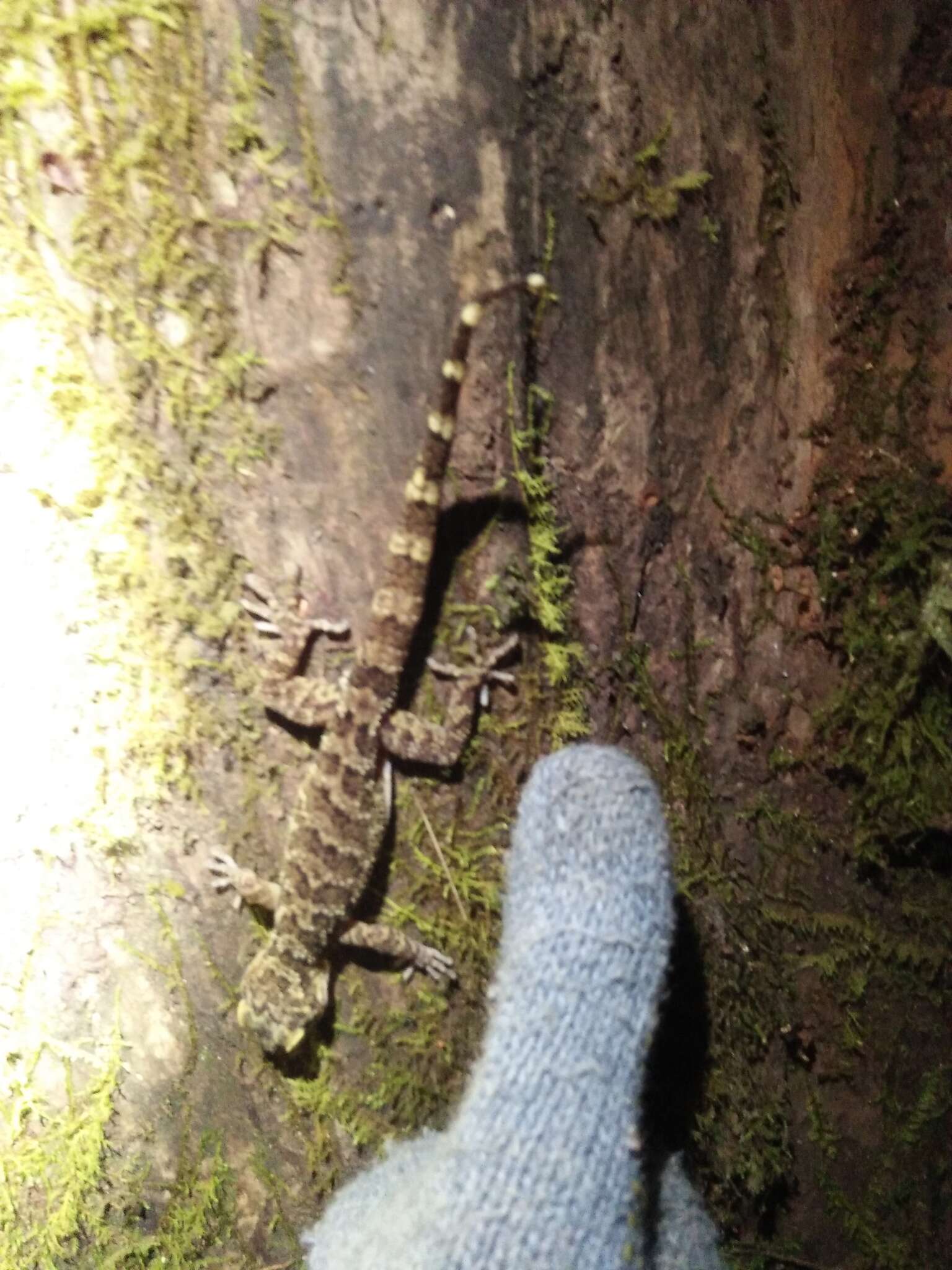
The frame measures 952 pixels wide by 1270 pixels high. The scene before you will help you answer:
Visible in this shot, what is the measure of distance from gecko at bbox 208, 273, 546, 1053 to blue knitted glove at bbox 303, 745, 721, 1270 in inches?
15.0

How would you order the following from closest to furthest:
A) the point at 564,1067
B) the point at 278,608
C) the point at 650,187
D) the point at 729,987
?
the point at 564,1067, the point at 650,187, the point at 278,608, the point at 729,987

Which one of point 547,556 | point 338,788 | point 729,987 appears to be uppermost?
point 547,556

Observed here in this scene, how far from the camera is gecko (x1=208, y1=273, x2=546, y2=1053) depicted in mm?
2629

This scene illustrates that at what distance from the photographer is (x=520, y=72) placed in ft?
7.50

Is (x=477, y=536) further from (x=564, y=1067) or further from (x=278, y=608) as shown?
(x=564, y=1067)

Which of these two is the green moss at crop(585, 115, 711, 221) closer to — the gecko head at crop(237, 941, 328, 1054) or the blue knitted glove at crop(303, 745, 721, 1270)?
the blue knitted glove at crop(303, 745, 721, 1270)

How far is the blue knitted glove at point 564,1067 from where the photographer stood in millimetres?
2119

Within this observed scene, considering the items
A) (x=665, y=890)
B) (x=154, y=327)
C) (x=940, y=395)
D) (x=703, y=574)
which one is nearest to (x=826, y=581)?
(x=703, y=574)

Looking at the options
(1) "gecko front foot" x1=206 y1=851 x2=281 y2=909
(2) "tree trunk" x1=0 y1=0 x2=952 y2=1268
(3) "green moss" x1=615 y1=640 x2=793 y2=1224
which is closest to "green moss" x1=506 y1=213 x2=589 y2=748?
(2) "tree trunk" x1=0 y1=0 x2=952 y2=1268

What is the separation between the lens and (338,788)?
2.75 metres

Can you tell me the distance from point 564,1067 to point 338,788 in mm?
1019

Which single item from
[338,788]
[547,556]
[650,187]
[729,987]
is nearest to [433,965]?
[338,788]

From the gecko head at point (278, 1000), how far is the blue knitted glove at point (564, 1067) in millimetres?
559

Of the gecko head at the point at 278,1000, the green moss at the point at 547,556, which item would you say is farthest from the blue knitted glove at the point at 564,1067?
the gecko head at the point at 278,1000
